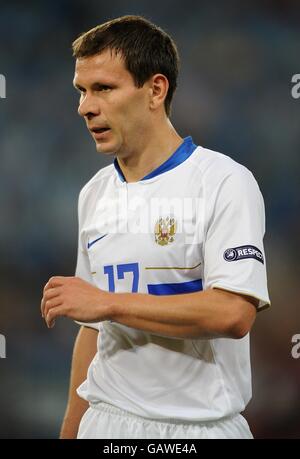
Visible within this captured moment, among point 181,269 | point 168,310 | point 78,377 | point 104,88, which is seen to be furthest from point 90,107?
point 78,377

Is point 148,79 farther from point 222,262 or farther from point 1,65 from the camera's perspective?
point 1,65

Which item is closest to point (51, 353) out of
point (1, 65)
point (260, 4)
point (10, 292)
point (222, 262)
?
point (10, 292)

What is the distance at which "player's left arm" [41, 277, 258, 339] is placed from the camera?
6.15ft

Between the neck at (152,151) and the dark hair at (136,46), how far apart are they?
12 cm

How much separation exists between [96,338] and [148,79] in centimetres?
82

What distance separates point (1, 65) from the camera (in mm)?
4570

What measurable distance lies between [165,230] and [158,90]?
45 centimetres

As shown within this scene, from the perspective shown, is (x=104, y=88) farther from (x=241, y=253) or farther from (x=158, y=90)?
(x=241, y=253)

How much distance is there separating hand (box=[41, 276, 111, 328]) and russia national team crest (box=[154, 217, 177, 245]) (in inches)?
10.5

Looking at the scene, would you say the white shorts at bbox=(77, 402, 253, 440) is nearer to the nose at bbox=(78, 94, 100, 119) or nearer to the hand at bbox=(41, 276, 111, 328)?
the hand at bbox=(41, 276, 111, 328)

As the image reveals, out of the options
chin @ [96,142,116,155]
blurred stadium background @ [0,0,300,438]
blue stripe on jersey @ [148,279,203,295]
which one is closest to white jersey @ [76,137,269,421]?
blue stripe on jersey @ [148,279,203,295]

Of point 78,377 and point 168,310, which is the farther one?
point 78,377

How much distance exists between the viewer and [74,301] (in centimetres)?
191

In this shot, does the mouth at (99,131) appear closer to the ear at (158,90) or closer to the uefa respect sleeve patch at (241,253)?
the ear at (158,90)
